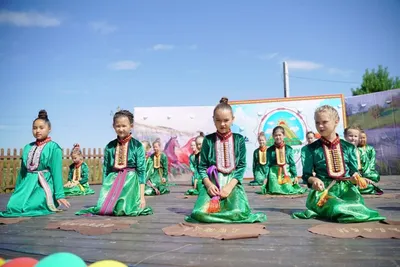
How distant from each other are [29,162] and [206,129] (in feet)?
34.6

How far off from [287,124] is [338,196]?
34.4ft

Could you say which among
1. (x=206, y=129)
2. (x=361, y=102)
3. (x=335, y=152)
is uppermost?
(x=361, y=102)

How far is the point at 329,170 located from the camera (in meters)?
4.09

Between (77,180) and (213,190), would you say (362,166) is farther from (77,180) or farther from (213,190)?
(77,180)

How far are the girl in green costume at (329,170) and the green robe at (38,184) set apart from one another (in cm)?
350

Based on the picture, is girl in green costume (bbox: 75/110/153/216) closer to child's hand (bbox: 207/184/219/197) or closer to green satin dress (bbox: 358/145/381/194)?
child's hand (bbox: 207/184/219/197)

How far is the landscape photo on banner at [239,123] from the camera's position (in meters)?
14.1

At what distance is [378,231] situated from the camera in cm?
307

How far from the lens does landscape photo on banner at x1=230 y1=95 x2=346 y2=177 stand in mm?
14016

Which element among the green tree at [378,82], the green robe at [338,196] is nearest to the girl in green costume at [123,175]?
the green robe at [338,196]

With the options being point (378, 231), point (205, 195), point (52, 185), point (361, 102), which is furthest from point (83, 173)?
point (361, 102)

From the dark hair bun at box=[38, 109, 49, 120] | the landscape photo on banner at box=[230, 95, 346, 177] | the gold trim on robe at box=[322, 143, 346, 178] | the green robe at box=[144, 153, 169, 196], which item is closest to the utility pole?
the landscape photo on banner at box=[230, 95, 346, 177]

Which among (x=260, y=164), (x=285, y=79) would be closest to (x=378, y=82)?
(x=285, y=79)

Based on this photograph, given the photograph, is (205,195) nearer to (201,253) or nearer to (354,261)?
(201,253)
